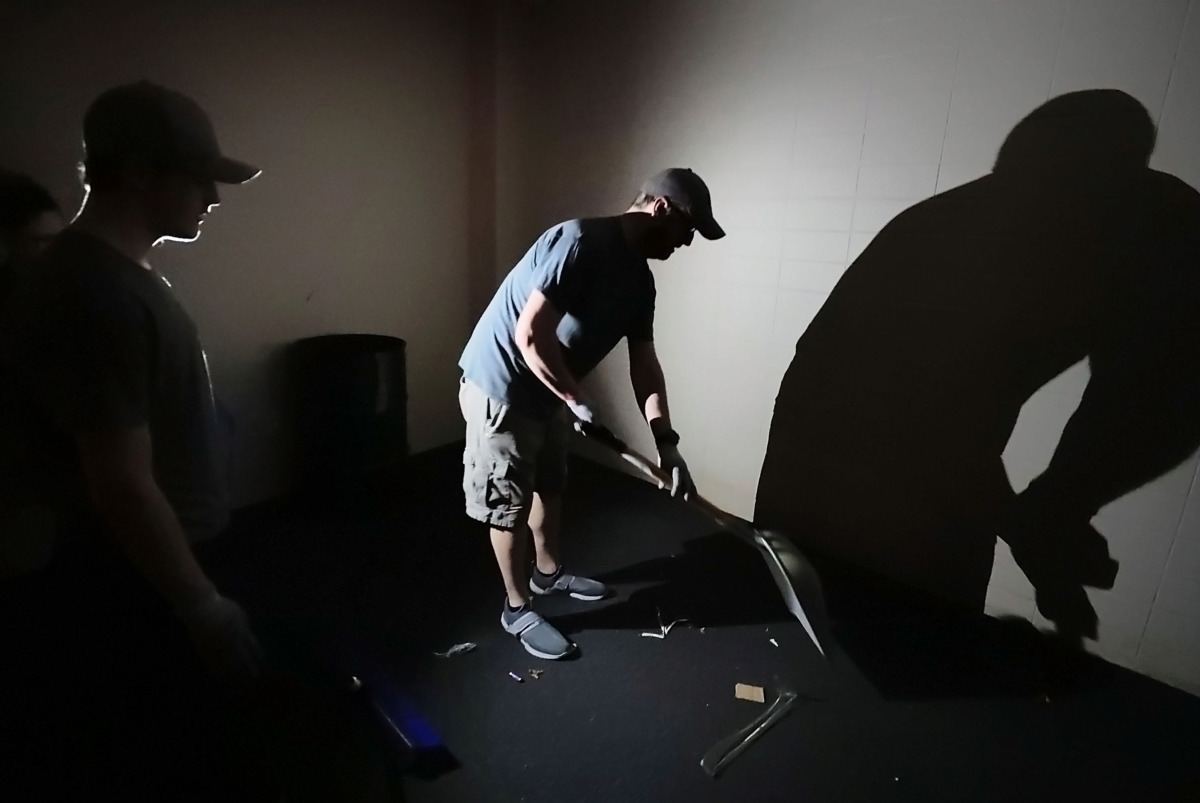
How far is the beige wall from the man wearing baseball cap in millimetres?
44

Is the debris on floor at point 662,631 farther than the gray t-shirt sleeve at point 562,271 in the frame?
Yes

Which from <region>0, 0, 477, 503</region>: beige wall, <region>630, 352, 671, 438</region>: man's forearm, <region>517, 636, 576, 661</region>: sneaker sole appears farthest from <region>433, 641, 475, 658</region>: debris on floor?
<region>630, 352, 671, 438</region>: man's forearm

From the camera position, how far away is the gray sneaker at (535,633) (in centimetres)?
135

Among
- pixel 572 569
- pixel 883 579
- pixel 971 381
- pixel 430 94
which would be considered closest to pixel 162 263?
pixel 430 94

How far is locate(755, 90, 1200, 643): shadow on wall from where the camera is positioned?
1.24 meters

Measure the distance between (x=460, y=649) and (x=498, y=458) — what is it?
44 centimetres

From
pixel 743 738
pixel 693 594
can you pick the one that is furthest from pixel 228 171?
pixel 693 594

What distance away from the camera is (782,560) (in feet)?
4.50

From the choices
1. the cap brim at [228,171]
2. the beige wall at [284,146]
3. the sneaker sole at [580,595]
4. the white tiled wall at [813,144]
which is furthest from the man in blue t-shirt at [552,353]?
the cap brim at [228,171]

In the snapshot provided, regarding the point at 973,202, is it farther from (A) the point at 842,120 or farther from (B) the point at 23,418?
(B) the point at 23,418

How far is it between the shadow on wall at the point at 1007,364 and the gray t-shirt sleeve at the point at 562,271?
82 centimetres

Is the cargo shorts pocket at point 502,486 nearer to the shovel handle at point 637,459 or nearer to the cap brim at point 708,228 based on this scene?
the shovel handle at point 637,459

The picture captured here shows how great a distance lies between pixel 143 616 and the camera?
560mm

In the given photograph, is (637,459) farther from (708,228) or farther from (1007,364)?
(1007,364)
